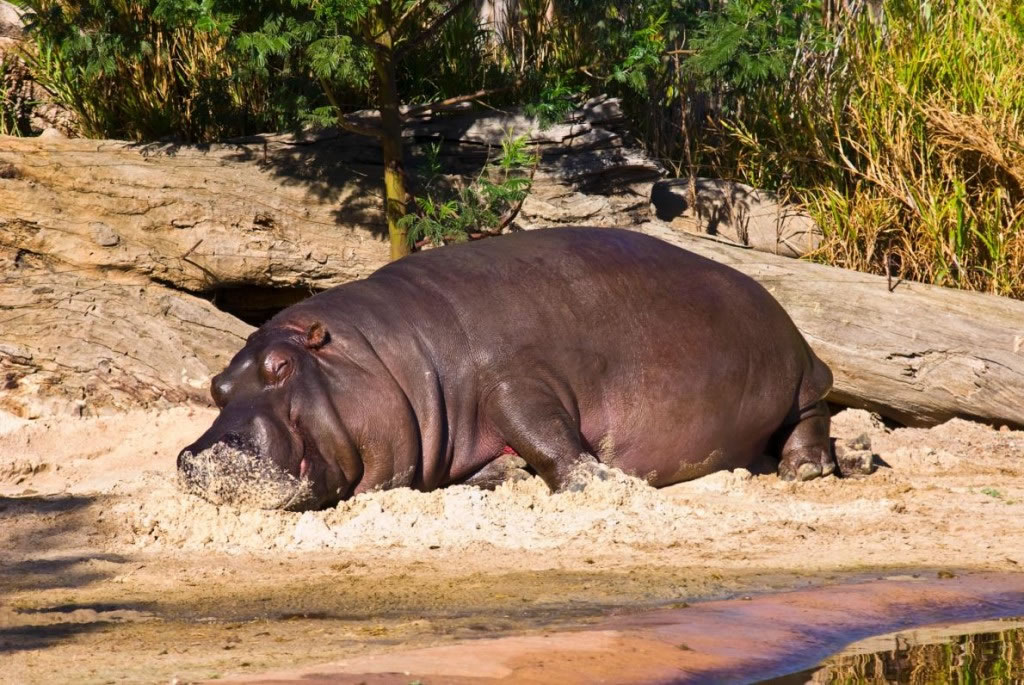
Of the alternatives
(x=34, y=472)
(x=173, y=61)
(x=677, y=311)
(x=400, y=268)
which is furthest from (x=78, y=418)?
(x=677, y=311)

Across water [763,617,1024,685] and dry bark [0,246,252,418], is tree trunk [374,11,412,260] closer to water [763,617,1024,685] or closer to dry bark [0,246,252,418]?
dry bark [0,246,252,418]

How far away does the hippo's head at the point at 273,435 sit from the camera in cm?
510

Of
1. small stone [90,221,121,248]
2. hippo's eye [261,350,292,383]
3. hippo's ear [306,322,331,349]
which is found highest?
hippo's ear [306,322,331,349]

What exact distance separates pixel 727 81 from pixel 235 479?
15.7 feet

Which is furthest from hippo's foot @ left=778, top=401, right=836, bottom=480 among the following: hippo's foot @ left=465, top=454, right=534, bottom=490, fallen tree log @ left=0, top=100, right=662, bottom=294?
fallen tree log @ left=0, top=100, right=662, bottom=294

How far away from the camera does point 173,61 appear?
841 cm

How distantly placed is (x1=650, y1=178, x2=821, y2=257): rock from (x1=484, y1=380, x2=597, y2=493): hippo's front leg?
3.25 m

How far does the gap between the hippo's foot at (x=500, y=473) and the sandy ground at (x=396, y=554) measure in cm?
10

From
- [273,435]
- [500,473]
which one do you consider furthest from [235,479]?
[500,473]

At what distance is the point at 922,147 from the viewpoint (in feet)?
27.7

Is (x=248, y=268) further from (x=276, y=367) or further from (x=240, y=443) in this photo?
(x=240, y=443)

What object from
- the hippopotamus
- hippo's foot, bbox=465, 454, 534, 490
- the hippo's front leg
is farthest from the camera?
hippo's foot, bbox=465, 454, 534, 490

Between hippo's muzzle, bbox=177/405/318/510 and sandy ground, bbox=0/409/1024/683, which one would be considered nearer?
sandy ground, bbox=0/409/1024/683

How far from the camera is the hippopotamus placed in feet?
17.5
